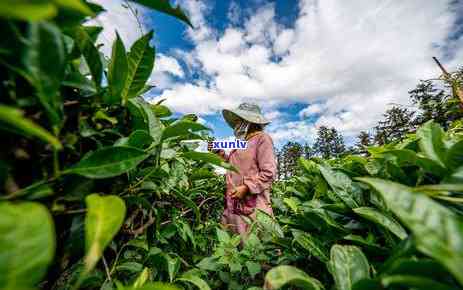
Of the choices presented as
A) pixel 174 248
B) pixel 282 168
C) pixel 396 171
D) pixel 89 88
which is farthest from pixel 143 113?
pixel 282 168

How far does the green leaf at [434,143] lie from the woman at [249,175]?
1976 millimetres

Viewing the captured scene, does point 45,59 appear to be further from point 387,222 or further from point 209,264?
point 209,264

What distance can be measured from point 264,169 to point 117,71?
2.49 metres

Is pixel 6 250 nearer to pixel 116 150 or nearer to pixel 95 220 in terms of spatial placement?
pixel 95 220

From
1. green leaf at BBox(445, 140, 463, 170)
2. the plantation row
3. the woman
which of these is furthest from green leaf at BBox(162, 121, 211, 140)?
the woman

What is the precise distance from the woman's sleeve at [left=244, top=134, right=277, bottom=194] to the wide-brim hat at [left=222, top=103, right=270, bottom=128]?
0.84 ft

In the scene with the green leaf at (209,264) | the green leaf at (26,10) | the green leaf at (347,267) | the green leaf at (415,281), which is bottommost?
the green leaf at (209,264)

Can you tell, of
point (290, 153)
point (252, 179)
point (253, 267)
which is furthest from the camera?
point (290, 153)

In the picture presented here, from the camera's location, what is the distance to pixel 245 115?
3273 mm

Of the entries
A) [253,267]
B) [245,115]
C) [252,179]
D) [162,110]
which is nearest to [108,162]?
[162,110]

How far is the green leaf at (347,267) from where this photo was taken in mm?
616

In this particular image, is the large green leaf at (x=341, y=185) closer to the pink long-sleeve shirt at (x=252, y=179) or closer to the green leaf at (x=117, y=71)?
the green leaf at (x=117, y=71)

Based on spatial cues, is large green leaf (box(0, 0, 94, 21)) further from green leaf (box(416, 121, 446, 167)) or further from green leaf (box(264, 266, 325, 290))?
green leaf (box(416, 121, 446, 167))

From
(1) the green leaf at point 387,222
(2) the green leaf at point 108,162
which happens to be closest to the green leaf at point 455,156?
(1) the green leaf at point 387,222
